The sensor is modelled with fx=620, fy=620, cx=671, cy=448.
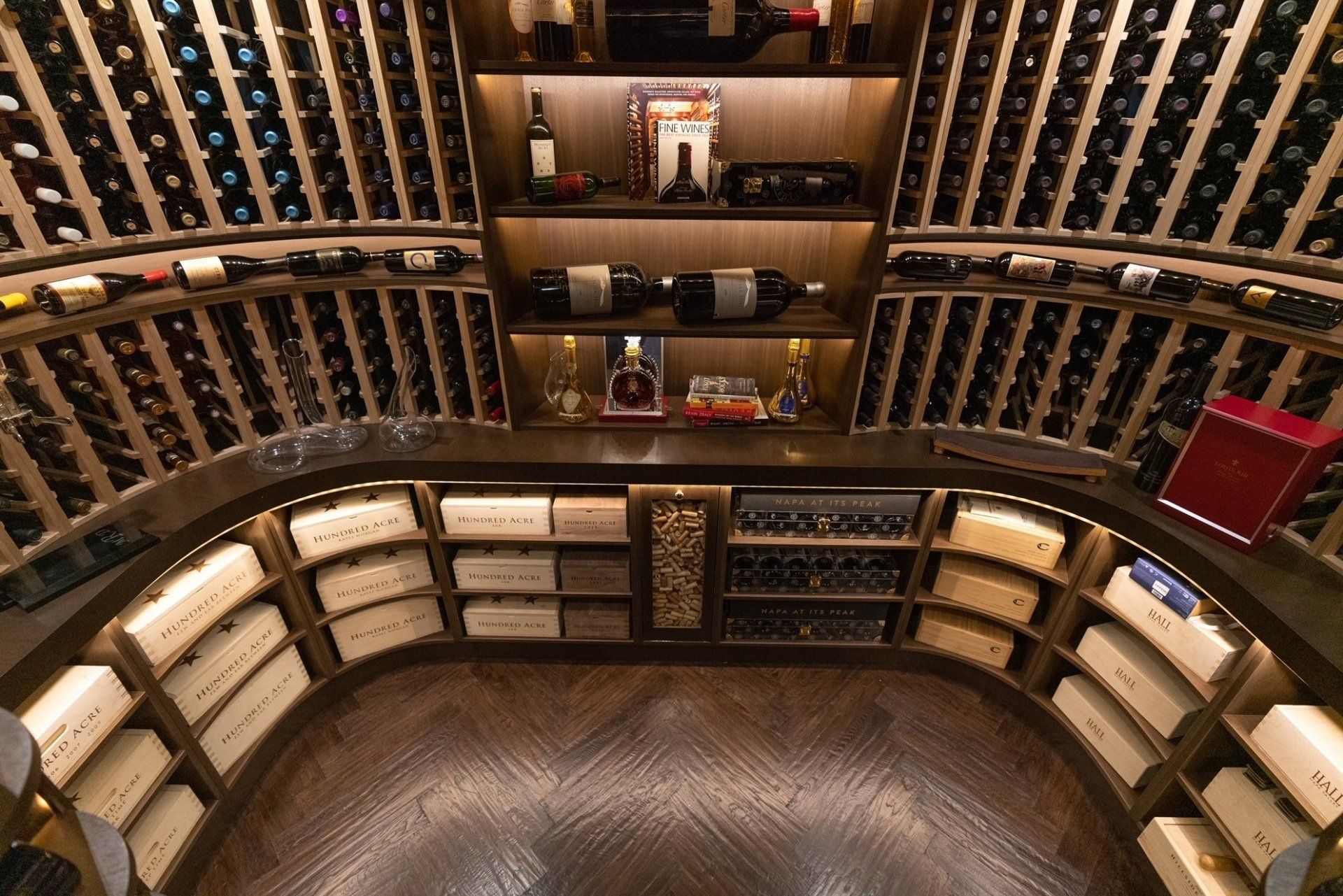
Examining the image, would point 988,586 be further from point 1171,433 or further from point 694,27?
point 694,27

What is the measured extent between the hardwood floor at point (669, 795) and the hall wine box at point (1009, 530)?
77 centimetres

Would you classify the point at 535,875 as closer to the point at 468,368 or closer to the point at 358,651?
the point at 358,651

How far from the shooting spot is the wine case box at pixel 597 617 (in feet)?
9.04

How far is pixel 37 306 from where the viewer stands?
68.6 inches

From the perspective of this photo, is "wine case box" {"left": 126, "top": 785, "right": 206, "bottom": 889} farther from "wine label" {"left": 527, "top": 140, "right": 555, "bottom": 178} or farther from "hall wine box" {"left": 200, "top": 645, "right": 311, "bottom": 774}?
"wine label" {"left": 527, "top": 140, "right": 555, "bottom": 178}

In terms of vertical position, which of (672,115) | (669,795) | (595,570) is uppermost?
(672,115)

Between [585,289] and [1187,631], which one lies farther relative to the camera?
[585,289]

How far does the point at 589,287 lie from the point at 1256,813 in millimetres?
2531

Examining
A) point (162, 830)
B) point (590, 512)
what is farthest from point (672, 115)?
point (162, 830)

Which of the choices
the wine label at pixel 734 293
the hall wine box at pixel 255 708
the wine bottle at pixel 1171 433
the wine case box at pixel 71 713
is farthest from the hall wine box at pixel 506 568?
the wine bottle at pixel 1171 433

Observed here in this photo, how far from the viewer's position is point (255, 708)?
229 centimetres

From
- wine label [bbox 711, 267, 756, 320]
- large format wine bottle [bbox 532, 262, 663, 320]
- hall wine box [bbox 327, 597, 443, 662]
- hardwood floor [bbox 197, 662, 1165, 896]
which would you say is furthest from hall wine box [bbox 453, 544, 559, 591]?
wine label [bbox 711, 267, 756, 320]

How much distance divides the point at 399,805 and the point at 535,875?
594 millimetres

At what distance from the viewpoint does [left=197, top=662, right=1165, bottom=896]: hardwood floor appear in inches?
82.3
